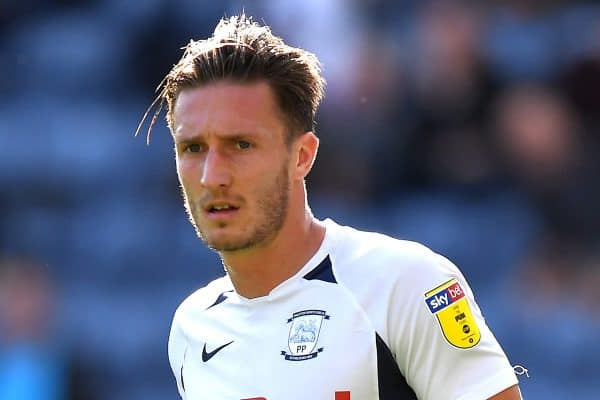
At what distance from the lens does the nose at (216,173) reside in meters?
3.50

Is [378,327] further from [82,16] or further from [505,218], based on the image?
[82,16]

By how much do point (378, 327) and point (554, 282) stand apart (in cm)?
454

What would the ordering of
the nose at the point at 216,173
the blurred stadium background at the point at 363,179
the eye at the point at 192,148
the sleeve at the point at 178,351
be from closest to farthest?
the nose at the point at 216,173 → the eye at the point at 192,148 → the sleeve at the point at 178,351 → the blurred stadium background at the point at 363,179

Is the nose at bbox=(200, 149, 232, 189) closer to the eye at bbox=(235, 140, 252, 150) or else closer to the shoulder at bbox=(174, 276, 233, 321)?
the eye at bbox=(235, 140, 252, 150)

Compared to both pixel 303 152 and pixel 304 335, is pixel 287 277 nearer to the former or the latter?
pixel 304 335

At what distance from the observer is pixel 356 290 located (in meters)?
3.48

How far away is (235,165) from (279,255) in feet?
1.11

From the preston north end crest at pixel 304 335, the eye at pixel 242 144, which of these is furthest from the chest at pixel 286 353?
the eye at pixel 242 144

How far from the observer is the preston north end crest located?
11.3 feet

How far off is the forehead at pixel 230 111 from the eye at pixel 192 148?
3 cm

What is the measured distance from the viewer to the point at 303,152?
3707 mm

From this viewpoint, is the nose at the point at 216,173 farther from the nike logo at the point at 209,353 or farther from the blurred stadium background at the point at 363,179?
the blurred stadium background at the point at 363,179

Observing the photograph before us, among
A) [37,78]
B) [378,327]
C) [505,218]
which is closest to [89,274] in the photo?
[37,78]

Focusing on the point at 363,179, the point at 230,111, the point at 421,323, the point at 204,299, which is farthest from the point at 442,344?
the point at 363,179
